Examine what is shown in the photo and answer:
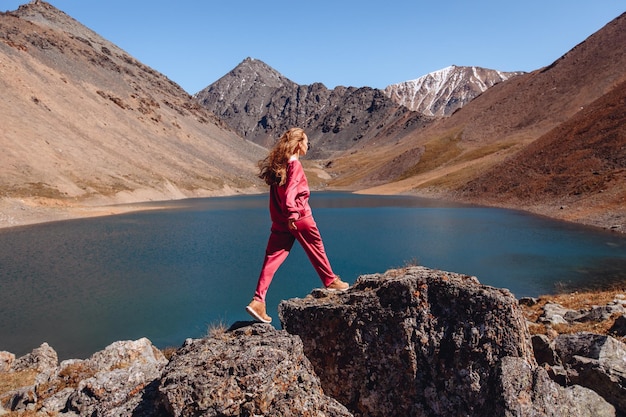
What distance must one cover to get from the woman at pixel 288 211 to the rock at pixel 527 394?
2.69 metres

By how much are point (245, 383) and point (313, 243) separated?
291cm

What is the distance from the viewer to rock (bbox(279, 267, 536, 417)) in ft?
18.9

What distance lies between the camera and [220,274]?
29.1 metres

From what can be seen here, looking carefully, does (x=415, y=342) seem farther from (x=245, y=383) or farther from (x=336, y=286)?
(x=245, y=383)

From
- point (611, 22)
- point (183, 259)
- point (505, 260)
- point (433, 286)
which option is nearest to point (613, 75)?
point (611, 22)

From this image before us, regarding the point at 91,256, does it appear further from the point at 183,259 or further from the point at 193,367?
the point at 193,367

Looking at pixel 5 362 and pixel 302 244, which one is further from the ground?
pixel 302 244

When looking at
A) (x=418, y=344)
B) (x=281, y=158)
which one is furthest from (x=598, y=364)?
(x=281, y=158)

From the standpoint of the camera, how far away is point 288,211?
22.8ft

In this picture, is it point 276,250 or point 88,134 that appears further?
point 88,134

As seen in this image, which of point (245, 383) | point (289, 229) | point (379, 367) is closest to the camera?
point (245, 383)

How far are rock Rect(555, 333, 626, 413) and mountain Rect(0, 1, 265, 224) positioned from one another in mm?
62892

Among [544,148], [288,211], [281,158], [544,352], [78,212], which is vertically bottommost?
[78,212]

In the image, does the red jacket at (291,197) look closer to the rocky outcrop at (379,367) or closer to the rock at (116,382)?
the rocky outcrop at (379,367)
